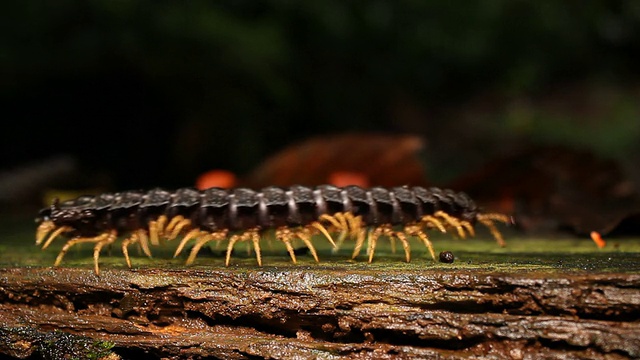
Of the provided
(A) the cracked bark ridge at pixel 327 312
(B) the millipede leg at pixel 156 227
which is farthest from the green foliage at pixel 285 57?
(A) the cracked bark ridge at pixel 327 312

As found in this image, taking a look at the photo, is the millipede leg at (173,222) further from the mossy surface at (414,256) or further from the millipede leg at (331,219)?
the millipede leg at (331,219)

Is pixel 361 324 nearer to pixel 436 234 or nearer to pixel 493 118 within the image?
pixel 436 234

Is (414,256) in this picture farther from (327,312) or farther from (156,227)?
(156,227)

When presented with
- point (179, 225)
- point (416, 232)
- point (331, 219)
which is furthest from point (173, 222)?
point (416, 232)

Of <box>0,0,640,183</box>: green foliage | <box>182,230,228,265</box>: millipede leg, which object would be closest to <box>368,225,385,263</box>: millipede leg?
<box>182,230,228,265</box>: millipede leg

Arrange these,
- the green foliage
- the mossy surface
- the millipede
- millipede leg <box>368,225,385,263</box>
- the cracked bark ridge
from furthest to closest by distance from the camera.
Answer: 1. the green foliage
2. the millipede
3. millipede leg <box>368,225,385,263</box>
4. the mossy surface
5. the cracked bark ridge

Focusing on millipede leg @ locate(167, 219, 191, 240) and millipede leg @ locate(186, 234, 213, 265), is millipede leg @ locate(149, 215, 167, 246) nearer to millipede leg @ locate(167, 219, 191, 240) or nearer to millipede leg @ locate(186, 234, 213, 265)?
millipede leg @ locate(167, 219, 191, 240)
